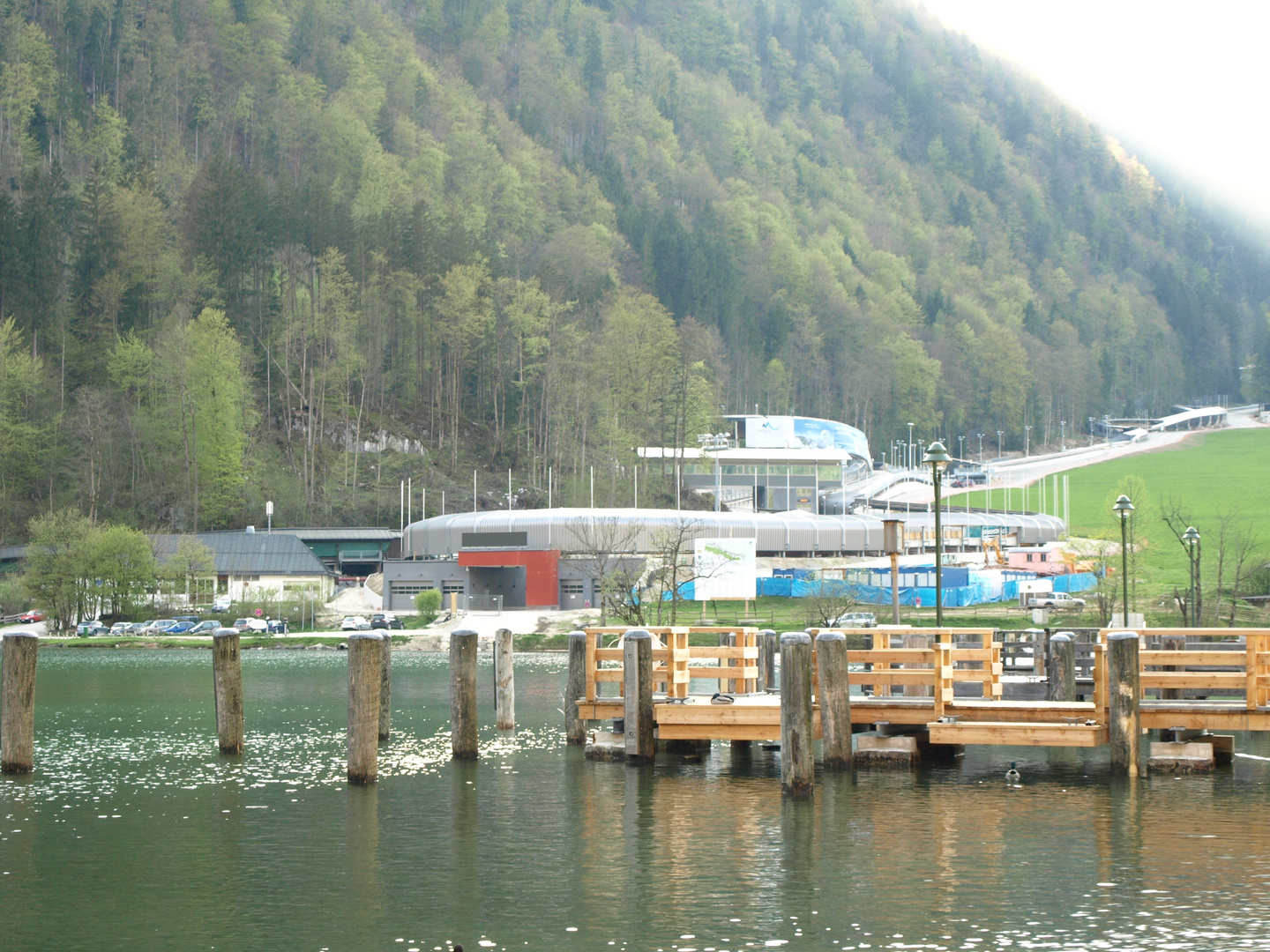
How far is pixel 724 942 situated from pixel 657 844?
533 cm

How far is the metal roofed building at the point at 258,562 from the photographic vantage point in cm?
9194

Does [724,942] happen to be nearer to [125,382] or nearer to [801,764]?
[801,764]

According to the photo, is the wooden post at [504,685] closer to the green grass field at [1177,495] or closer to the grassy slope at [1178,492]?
the green grass field at [1177,495]

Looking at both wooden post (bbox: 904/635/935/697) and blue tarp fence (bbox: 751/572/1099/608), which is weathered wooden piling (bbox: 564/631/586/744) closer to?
wooden post (bbox: 904/635/935/697)

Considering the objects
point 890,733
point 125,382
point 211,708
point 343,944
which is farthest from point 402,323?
point 343,944

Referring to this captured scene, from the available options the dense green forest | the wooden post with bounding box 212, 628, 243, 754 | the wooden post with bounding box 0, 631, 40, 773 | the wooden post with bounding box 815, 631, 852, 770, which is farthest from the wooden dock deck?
the dense green forest

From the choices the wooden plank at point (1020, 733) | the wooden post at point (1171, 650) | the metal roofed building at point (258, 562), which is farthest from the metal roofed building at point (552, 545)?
the wooden plank at point (1020, 733)

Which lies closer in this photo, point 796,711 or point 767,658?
point 796,711

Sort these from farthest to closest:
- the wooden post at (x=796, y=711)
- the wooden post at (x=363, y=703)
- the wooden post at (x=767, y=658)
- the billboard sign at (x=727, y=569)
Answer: the billboard sign at (x=727, y=569) → the wooden post at (x=767, y=658) → the wooden post at (x=363, y=703) → the wooden post at (x=796, y=711)

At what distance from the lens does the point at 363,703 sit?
26031 mm

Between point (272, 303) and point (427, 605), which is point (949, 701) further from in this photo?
point (272, 303)

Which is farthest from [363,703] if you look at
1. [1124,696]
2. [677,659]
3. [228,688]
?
[1124,696]

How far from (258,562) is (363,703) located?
7089 centimetres

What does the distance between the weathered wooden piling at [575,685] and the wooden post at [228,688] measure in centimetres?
699
